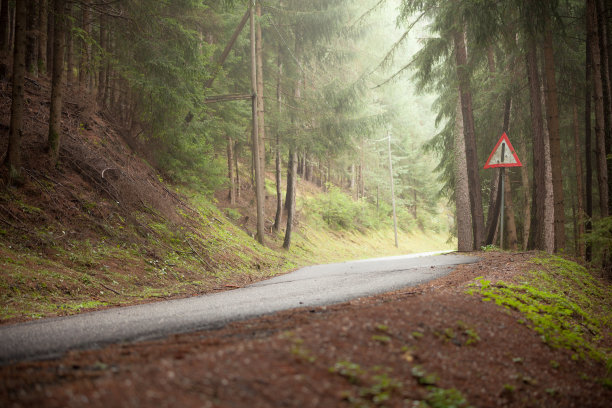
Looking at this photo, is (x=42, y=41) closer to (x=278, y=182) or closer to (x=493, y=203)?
(x=278, y=182)

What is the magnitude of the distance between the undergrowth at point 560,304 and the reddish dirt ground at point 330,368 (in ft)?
1.10

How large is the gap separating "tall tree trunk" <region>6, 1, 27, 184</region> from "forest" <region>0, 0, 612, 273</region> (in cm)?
3

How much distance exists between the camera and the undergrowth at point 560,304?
13.3 ft

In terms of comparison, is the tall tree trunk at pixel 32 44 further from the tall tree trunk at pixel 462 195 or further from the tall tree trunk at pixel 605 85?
→ the tall tree trunk at pixel 605 85

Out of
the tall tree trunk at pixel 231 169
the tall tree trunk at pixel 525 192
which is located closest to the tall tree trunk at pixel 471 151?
the tall tree trunk at pixel 525 192

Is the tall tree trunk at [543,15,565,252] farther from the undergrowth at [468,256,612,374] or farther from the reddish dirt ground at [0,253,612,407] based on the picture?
the reddish dirt ground at [0,253,612,407]

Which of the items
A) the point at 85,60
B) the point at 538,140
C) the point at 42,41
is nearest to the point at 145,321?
the point at 538,140

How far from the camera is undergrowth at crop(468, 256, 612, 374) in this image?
4043 millimetres

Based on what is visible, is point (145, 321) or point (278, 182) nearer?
point (145, 321)

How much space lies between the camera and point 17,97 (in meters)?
8.16

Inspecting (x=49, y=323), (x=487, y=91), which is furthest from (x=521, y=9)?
(x=49, y=323)

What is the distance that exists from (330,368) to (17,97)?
940 centimetres

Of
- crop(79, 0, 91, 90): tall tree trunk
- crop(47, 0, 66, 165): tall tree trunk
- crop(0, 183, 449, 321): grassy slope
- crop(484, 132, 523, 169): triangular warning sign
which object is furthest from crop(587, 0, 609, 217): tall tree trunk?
crop(79, 0, 91, 90): tall tree trunk

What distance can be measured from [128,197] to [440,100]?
1413cm
